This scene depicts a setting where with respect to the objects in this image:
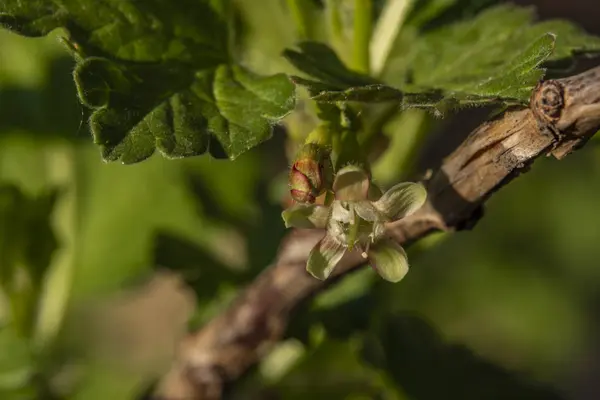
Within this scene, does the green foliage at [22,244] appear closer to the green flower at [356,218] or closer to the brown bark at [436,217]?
the brown bark at [436,217]

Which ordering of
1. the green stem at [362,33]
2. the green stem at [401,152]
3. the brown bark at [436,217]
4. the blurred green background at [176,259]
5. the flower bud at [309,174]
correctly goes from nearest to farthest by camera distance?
the brown bark at [436,217] → the flower bud at [309,174] → the green stem at [362,33] → the green stem at [401,152] → the blurred green background at [176,259]

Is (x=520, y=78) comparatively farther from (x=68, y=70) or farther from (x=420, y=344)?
(x=68, y=70)

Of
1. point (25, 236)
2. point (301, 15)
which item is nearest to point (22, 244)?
point (25, 236)

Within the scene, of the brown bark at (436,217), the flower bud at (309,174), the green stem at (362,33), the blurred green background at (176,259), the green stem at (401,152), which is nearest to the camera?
the brown bark at (436,217)

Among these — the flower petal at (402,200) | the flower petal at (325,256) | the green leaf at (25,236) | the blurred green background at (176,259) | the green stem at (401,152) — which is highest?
the flower petal at (402,200)

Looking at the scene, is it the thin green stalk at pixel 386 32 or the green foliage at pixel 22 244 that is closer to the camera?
the thin green stalk at pixel 386 32

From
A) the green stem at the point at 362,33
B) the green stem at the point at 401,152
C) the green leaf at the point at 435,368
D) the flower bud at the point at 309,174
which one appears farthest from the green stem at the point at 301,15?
the green leaf at the point at 435,368
